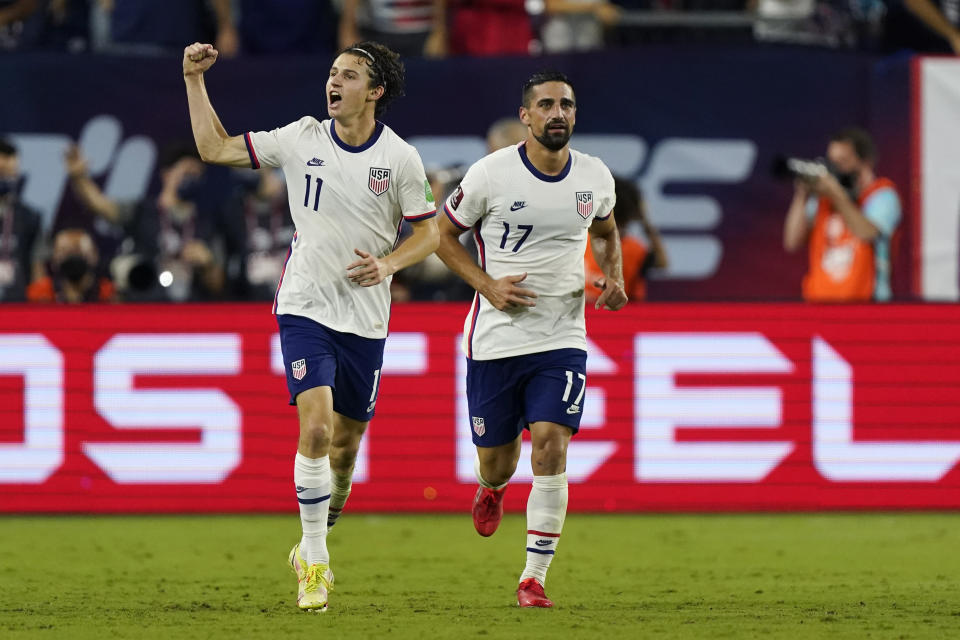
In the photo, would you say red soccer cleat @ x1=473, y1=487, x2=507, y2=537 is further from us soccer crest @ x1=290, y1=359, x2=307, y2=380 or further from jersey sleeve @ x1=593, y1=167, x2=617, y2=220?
jersey sleeve @ x1=593, y1=167, x2=617, y2=220

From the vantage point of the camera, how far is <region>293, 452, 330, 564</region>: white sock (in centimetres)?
754

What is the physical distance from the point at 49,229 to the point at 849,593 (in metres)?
7.93

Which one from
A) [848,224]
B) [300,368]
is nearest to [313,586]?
[300,368]

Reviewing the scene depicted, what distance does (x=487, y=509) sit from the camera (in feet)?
28.3

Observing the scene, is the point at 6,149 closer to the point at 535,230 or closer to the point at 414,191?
the point at 414,191

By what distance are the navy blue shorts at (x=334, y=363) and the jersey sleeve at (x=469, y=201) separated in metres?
0.74

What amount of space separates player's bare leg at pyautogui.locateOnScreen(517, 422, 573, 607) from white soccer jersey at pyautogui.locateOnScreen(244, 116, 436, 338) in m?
1.08

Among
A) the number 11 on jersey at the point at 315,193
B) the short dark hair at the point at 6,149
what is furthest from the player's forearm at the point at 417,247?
the short dark hair at the point at 6,149

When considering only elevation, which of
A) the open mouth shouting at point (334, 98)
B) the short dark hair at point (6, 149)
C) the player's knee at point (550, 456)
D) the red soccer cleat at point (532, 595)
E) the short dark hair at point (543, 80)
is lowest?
the red soccer cleat at point (532, 595)

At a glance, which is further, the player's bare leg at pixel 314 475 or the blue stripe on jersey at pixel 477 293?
the blue stripe on jersey at pixel 477 293

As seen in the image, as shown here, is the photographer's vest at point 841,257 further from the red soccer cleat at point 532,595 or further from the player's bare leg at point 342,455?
the red soccer cleat at point 532,595

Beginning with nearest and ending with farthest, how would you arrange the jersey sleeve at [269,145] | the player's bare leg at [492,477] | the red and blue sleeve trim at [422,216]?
the jersey sleeve at [269,145] → the red and blue sleeve trim at [422,216] → the player's bare leg at [492,477]

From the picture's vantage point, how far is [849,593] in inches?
317

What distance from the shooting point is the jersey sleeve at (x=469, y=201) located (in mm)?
7902
